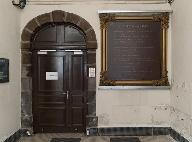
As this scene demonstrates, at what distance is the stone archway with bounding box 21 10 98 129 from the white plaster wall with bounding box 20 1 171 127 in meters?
0.10

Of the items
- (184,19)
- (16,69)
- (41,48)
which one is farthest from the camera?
(41,48)

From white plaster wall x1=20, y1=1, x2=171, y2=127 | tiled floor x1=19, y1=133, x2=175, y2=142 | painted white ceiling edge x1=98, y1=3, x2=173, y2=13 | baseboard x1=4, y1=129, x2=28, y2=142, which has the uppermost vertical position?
painted white ceiling edge x1=98, y1=3, x2=173, y2=13

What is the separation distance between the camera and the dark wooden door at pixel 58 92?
6738 mm

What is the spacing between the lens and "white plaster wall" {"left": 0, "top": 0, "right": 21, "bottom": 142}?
548 cm

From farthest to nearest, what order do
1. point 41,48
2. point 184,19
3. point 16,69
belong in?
point 41,48 → point 16,69 → point 184,19

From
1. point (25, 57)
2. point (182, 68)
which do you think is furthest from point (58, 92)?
point (182, 68)

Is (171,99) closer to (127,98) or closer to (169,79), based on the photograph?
(169,79)

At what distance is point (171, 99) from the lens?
6449 millimetres

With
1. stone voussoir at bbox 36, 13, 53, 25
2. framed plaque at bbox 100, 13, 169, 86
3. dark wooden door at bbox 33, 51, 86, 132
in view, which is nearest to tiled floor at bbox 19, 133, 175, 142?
dark wooden door at bbox 33, 51, 86, 132

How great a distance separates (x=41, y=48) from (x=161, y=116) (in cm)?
281

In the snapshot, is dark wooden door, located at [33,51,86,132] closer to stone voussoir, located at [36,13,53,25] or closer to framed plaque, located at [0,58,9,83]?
stone voussoir, located at [36,13,53,25]

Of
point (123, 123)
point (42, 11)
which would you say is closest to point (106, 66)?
point (123, 123)

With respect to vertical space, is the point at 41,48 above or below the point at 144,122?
above

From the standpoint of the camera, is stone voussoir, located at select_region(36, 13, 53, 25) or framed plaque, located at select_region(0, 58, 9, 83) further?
stone voussoir, located at select_region(36, 13, 53, 25)
